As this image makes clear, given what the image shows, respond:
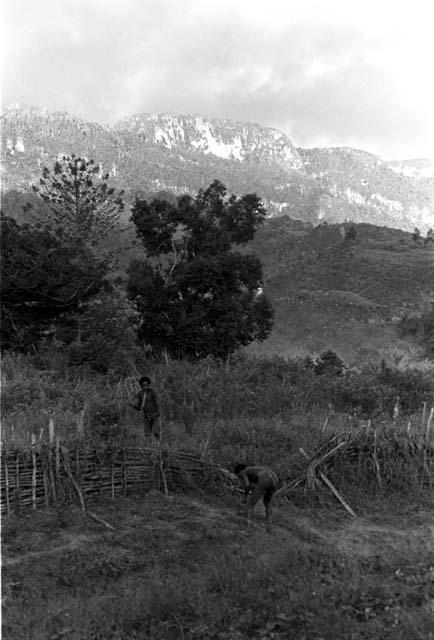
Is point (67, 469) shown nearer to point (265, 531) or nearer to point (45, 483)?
point (45, 483)

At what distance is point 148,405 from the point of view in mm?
10758

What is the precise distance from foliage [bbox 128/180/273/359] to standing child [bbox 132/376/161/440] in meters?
9.60

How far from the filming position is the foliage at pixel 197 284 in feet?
68.4

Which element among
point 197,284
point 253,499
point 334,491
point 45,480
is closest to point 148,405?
point 45,480

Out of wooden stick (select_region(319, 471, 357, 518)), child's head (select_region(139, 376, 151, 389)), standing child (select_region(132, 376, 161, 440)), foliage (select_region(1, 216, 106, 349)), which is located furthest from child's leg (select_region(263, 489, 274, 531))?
foliage (select_region(1, 216, 106, 349))

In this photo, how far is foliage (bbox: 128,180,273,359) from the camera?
2084 centimetres

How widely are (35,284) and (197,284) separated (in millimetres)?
5478

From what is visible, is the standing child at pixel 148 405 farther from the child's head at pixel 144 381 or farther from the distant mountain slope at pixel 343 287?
the distant mountain slope at pixel 343 287

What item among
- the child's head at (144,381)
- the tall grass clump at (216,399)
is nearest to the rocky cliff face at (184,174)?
the tall grass clump at (216,399)

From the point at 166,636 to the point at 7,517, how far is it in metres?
3.67

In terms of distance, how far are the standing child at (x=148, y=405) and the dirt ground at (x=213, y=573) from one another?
1859 millimetres

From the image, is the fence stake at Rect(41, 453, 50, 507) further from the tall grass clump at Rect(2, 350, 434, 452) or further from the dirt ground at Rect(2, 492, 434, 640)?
the tall grass clump at Rect(2, 350, 434, 452)

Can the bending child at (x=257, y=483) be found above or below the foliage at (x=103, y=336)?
below

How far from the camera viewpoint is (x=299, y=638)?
4.73 metres
